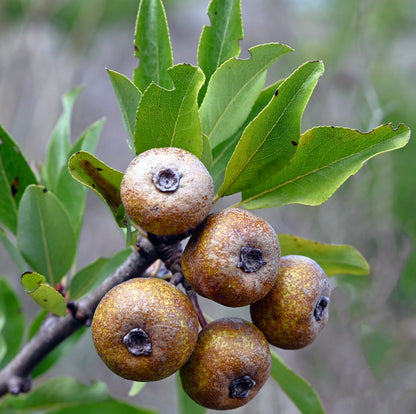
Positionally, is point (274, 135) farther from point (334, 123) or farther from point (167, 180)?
point (334, 123)

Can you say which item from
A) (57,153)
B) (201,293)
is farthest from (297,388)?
(57,153)

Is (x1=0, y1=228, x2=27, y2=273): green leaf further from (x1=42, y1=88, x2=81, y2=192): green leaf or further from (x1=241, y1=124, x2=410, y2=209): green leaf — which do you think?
(x1=241, y1=124, x2=410, y2=209): green leaf

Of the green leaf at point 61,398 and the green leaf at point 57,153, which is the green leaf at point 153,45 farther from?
the green leaf at point 61,398

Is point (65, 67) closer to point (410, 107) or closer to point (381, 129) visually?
point (410, 107)

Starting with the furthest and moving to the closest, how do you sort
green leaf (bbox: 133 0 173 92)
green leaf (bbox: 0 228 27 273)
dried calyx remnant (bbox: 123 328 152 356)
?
green leaf (bbox: 0 228 27 273), green leaf (bbox: 133 0 173 92), dried calyx remnant (bbox: 123 328 152 356)

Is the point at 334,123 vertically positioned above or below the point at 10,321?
above

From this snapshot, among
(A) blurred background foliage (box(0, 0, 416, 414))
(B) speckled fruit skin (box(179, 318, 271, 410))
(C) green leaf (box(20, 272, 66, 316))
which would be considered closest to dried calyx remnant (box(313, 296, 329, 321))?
(B) speckled fruit skin (box(179, 318, 271, 410))

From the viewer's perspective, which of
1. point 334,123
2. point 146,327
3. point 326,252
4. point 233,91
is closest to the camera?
point 146,327

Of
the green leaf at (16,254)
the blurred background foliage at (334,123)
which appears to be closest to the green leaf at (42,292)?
the green leaf at (16,254)
